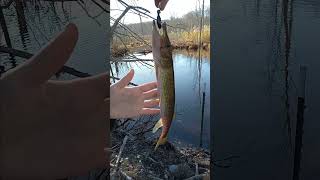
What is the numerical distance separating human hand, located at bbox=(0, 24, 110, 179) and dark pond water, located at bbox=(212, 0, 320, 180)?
0.76m

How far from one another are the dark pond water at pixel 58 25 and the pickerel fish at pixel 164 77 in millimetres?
271

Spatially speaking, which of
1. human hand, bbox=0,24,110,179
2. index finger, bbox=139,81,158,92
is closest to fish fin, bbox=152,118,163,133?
index finger, bbox=139,81,158,92

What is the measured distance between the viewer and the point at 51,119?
143cm

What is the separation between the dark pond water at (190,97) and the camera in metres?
1.95

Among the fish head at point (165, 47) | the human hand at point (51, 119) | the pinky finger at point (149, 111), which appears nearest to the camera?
the human hand at point (51, 119)

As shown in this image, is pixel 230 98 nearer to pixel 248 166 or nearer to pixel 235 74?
pixel 235 74

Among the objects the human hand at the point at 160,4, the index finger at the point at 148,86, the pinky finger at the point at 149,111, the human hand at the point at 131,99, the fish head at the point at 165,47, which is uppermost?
the human hand at the point at 160,4

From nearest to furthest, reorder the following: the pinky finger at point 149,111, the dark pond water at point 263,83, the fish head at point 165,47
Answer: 1. the fish head at point 165,47
2. the pinky finger at point 149,111
3. the dark pond water at point 263,83

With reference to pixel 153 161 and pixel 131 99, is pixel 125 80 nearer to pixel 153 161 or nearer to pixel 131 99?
pixel 131 99

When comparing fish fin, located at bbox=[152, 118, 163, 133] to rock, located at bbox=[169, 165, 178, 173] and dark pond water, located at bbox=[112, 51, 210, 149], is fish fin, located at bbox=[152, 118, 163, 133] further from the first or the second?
rock, located at bbox=[169, 165, 178, 173]

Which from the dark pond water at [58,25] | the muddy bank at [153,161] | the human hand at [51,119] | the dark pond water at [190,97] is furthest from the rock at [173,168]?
the dark pond water at [58,25]

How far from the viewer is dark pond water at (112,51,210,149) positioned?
6.39 ft

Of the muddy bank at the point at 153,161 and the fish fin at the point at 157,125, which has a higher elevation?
the fish fin at the point at 157,125

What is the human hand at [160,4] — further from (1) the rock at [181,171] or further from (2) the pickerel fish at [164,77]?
(1) the rock at [181,171]
